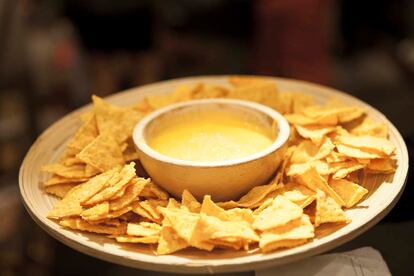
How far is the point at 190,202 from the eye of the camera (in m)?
1.24

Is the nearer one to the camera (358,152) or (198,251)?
(198,251)

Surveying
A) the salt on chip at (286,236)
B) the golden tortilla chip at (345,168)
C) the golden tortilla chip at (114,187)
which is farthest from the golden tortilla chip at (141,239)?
the golden tortilla chip at (345,168)

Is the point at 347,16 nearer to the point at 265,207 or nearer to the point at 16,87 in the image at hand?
the point at 16,87

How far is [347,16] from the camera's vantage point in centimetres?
429

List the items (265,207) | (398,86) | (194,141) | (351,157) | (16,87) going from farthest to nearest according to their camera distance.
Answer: (398,86), (16,87), (194,141), (351,157), (265,207)

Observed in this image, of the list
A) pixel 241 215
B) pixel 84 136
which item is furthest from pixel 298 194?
pixel 84 136

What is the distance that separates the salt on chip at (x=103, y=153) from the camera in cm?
136

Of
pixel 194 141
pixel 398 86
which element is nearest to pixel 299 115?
pixel 194 141

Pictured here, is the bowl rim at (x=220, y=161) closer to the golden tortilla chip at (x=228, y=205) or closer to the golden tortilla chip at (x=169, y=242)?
the golden tortilla chip at (x=228, y=205)

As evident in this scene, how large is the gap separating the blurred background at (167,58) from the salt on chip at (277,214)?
0.45 ft

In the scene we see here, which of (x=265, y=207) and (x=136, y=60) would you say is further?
(x=136, y=60)

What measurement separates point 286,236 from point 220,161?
0.29 meters

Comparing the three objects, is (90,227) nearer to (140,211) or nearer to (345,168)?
(140,211)

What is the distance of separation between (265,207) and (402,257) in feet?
1.06
